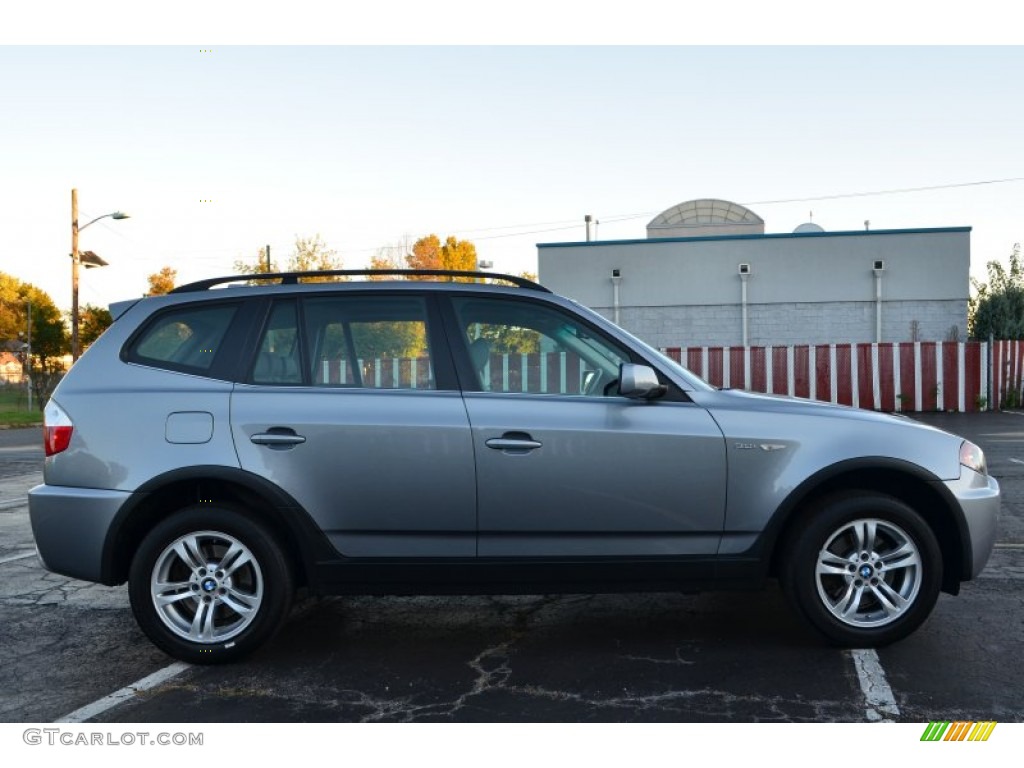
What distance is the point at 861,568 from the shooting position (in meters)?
4.55

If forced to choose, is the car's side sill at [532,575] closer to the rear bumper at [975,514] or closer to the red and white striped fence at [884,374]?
the rear bumper at [975,514]

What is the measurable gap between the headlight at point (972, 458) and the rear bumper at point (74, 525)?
397cm

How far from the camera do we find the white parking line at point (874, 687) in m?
3.76

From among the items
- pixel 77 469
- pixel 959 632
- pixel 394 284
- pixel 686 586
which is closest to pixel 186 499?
pixel 77 469

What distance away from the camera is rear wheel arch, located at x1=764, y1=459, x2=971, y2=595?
177 inches

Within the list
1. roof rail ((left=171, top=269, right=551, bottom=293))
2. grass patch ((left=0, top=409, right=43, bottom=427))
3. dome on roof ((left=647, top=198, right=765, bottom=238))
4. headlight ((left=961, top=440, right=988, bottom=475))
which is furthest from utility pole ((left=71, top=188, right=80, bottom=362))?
headlight ((left=961, top=440, right=988, bottom=475))

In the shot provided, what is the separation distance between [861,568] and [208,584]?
307 centimetres

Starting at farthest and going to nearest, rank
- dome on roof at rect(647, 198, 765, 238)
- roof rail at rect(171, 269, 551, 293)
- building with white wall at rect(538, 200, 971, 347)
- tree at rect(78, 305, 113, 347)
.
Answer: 1. tree at rect(78, 305, 113, 347)
2. dome on roof at rect(647, 198, 765, 238)
3. building with white wall at rect(538, 200, 971, 347)
4. roof rail at rect(171, 269, 551, 293)

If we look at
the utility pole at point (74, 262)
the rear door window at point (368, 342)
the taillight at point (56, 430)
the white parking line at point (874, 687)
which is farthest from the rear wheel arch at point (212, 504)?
the utility pole at point (74, 262)

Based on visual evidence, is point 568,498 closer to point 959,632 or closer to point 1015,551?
point 959,632

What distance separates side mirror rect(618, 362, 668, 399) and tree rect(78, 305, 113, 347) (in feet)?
146

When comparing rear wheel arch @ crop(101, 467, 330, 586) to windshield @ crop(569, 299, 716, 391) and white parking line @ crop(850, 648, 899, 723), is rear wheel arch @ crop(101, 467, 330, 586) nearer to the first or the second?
windshield @ crop(569, 299, 716, 391)
